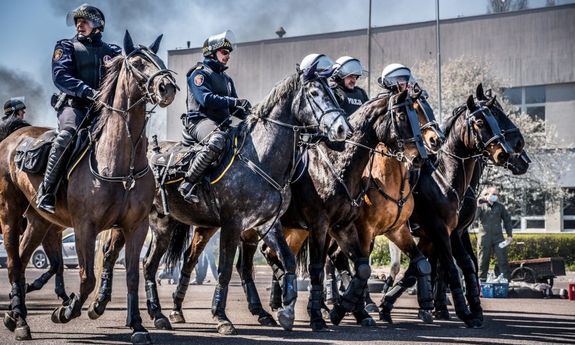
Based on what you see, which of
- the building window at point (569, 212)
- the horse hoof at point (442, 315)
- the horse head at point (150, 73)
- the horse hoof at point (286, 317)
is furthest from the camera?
the building window at point (569, 212)

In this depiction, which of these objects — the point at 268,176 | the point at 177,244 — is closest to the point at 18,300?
the point at 268,176

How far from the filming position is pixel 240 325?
11.6 meters

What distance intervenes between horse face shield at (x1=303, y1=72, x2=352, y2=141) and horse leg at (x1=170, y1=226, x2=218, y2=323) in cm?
294

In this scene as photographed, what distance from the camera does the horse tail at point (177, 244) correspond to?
12.9m

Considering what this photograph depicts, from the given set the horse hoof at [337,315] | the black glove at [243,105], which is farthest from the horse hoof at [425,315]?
the black glove at [243,105]

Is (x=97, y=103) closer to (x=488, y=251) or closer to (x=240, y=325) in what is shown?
(x=240, y=325)

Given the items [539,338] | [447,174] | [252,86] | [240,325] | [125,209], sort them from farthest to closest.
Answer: [252,86] → [447,174] → [240,325] → [539,338] → [125,209]

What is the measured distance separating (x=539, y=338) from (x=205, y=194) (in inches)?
181

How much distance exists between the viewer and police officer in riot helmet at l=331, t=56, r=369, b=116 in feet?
42.0

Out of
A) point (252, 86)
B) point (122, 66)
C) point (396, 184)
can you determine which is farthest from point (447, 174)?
point (252, 86)

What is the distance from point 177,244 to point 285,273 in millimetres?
3062

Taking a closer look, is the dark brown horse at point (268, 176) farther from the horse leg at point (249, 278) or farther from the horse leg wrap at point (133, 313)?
the horse leg at point (249, 278)

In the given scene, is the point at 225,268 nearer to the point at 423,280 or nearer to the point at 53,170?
the point at 53,170

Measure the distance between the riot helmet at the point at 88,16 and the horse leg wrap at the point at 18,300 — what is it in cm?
320
